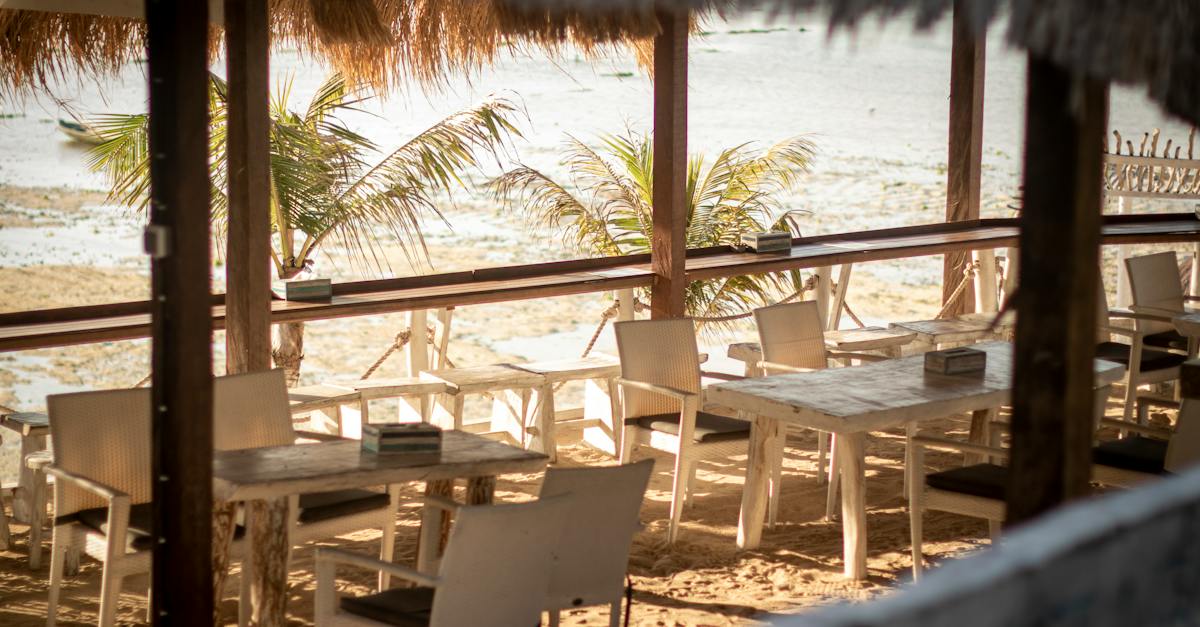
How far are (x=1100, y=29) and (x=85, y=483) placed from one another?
3.20m

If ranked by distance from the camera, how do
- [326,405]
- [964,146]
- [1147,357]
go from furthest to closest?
[964,146] < [1147,357] < [326,405]

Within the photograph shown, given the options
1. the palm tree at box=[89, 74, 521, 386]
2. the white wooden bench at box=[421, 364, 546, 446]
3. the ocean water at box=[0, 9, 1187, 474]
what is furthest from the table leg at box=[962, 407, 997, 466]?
the ocean water at box=[0, 9, 1187, 474]

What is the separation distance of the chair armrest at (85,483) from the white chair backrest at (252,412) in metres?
0.48

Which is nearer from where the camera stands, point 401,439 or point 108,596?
point 108,596

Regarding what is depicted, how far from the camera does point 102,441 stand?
4.33 metres

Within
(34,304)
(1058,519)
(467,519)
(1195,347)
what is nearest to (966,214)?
(1195,347)

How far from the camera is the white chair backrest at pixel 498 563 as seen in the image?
3252 mm

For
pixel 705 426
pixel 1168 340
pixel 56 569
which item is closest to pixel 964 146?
pixel 1168 340

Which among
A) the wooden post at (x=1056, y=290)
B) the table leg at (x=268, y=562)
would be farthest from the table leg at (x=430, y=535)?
the wooden post at (x=1056, y=290)

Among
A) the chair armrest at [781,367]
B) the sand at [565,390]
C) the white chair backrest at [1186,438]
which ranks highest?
the chair armrest at [781,367]

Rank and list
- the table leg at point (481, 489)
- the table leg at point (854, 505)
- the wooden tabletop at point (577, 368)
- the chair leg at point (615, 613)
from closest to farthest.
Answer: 1. the chair leg at point (615, 613)
2. the table leg at point (481, 489)
3. the table leg at point (854, 505)
4. the wooden tabletop at point (577, 368)

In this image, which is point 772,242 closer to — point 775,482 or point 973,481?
point 775,482

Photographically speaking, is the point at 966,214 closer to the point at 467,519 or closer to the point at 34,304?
the point at 467,519

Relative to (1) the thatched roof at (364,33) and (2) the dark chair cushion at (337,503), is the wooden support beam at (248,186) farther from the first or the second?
(2) the dark chair cushion at (337,503)
